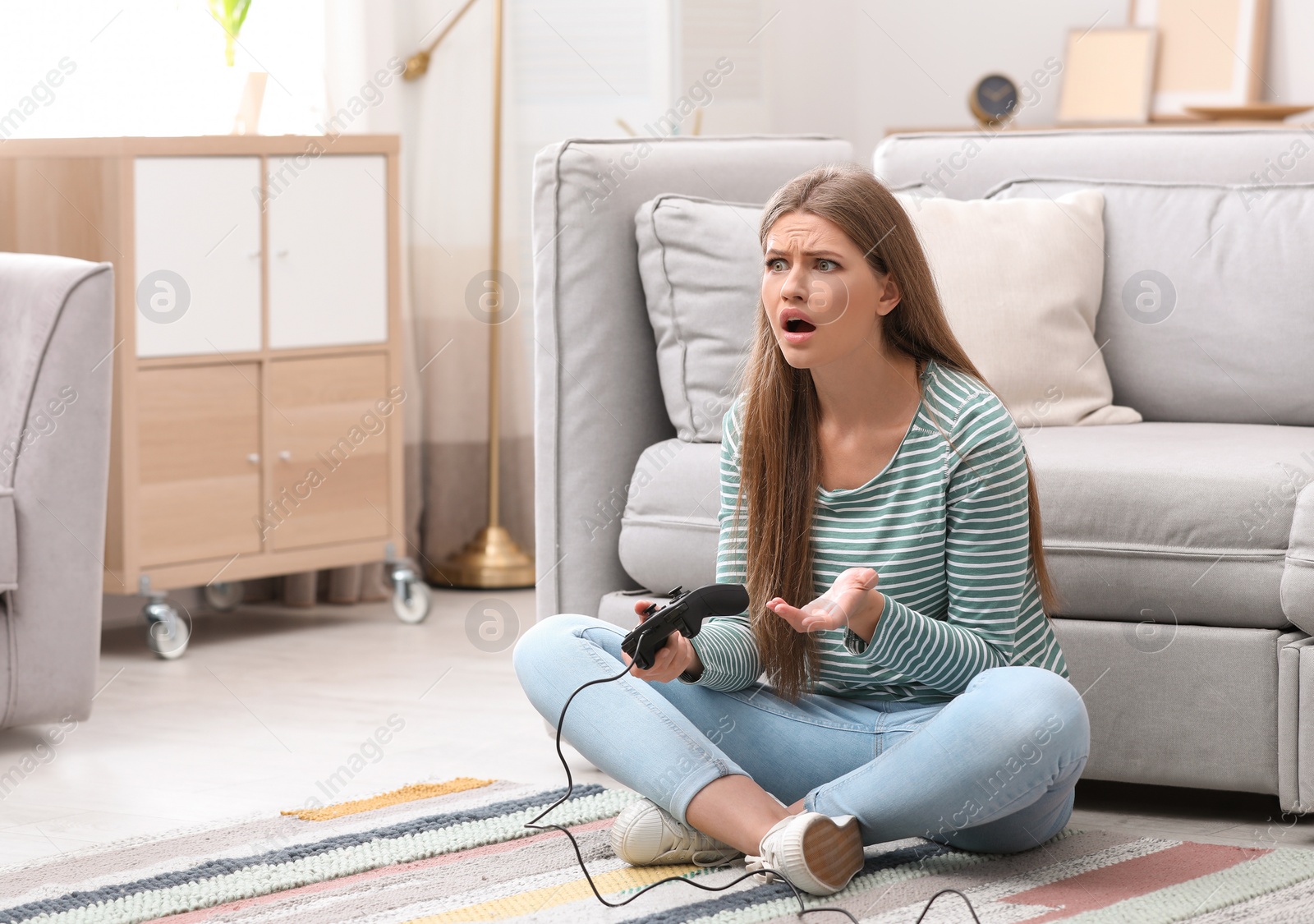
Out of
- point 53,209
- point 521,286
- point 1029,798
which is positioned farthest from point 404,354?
point 1029,798

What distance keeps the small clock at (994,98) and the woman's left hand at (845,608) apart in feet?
9.27

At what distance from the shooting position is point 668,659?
1.59 m

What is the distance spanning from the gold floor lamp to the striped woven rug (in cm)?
173

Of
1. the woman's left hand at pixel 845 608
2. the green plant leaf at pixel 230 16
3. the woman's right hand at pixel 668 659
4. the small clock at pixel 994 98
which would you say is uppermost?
the green plant leaf at pixel 230 16

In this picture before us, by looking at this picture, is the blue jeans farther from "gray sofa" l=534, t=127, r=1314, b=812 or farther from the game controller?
"gray sofa" l=534, t=127, r=1314, b=812

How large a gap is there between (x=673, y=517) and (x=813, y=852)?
0.66 metres

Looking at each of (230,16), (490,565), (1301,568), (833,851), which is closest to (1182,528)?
(1301,568)

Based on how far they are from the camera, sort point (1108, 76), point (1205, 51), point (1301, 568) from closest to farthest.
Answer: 1. point (1301, 568)
2. point (1205, 51)
3. point (1108, 76)

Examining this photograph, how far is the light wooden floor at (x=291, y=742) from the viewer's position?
196 centimetres

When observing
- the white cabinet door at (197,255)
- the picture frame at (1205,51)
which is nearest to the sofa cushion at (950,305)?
the white cabinet door at (197,255)

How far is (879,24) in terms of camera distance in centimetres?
450


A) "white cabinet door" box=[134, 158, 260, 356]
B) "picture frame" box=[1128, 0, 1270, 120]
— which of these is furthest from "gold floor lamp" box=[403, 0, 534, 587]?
"picture frame" box=[1128, 0, 1270, 120]

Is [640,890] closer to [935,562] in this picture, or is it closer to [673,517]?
[935,562]

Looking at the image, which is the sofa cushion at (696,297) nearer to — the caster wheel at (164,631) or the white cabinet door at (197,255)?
the white cabinet door at (197,255)
